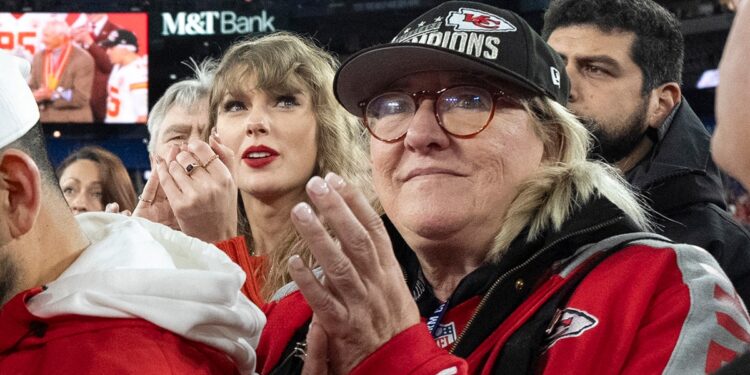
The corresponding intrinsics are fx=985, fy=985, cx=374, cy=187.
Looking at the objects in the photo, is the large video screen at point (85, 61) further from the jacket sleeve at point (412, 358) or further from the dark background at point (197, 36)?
the jacket sleeve at point (412, 358)

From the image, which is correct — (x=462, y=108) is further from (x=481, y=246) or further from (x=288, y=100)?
(x=288, y=100)

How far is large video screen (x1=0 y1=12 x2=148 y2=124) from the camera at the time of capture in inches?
519

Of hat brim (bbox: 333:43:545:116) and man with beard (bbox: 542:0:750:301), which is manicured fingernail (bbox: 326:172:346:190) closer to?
hat brim (bbox: 333:43:545:116)

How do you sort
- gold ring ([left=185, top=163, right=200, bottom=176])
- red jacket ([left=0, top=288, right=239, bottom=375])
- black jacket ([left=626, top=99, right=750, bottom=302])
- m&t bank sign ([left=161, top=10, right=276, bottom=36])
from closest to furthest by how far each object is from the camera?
red jacket ([left=0, top=288, right=239, bottom=375]) → gold ring ([left=185, top=163, right=200, bottom=176]) → black jacket ([left=626, top=99, right=750, bottom=302]) → m&t bank sign ([left=161, top=10, right=276, bottom=36])

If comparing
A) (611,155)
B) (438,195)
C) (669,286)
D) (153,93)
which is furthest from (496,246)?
(153,93)

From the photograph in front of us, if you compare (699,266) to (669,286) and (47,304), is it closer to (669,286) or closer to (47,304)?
(669,286)

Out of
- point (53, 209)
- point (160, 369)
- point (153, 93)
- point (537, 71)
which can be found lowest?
point (153, 93)

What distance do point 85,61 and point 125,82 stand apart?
0.72 meters

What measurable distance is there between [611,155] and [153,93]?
12841 millimetres

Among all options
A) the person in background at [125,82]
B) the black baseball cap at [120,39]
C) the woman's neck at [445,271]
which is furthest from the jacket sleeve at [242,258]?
the black baseball cap at [120,39]

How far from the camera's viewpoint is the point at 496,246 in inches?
61.2

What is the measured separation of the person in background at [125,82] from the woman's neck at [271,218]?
11.1 metres

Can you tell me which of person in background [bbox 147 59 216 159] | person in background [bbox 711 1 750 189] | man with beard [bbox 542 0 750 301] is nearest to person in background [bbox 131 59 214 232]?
person in background [bbox 147 59 216 159]

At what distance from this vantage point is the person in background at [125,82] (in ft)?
43.3
